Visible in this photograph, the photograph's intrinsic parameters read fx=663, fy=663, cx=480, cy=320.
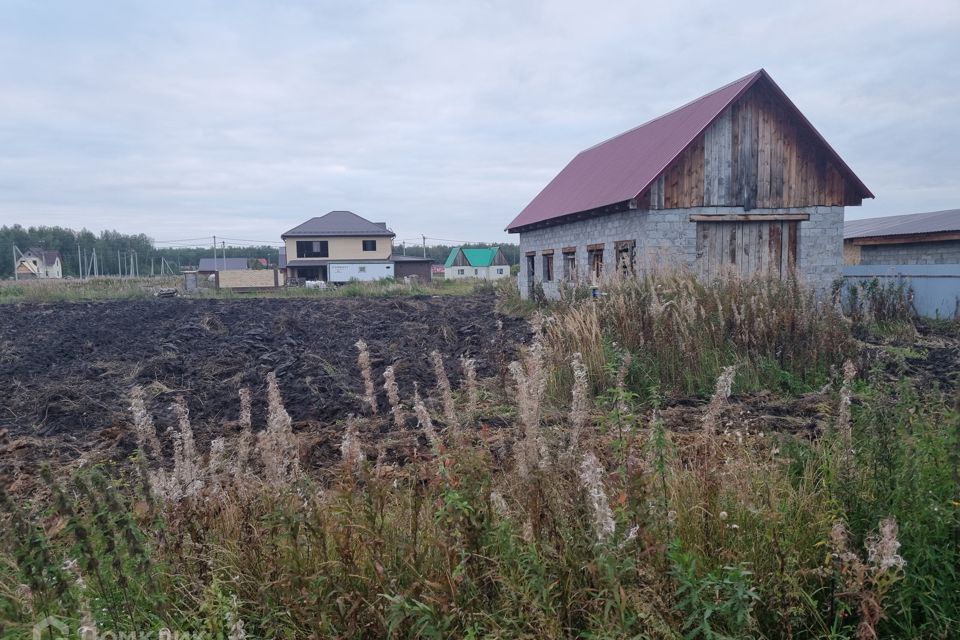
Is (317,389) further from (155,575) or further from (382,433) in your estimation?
(155,575)

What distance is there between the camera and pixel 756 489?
3551 millimetres

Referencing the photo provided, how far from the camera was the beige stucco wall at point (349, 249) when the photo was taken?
169 feet

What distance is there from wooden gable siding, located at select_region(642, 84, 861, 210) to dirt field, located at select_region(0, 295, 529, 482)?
4.76 metres

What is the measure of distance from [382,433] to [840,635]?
160 inches

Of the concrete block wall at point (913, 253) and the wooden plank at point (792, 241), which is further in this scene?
the concrete block wall at point (913, 253)

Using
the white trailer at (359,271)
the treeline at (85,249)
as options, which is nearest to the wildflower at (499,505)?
the white trailer at (359,271)

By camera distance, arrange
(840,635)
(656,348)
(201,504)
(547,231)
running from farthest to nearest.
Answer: (547,231), (656,348), (201,504), (840,635)

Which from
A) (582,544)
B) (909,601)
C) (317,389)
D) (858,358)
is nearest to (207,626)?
(582,544)

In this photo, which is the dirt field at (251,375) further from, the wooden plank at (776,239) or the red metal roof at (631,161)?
the red metal roof at (631,161)

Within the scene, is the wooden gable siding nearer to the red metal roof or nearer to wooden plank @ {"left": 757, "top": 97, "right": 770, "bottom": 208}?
A: wooden plank @ {"left": 757, "top": 97, "right": 770, "bottom": 208}

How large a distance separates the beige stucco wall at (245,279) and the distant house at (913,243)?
32663mm

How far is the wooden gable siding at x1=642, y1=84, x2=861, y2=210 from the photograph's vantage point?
13930mm

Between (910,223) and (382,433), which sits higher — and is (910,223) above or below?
above

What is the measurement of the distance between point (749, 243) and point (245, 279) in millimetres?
34961
